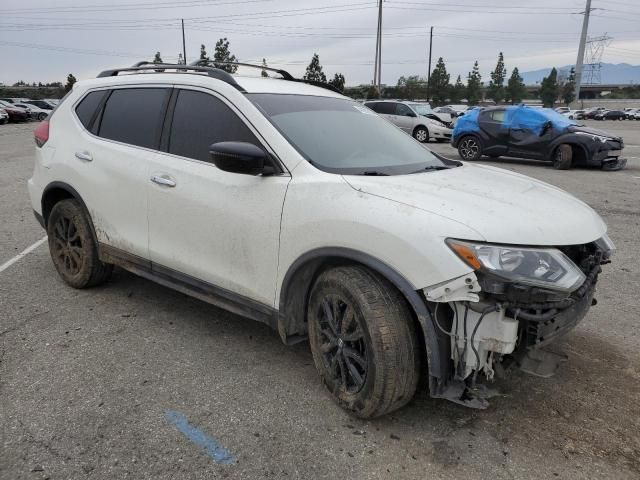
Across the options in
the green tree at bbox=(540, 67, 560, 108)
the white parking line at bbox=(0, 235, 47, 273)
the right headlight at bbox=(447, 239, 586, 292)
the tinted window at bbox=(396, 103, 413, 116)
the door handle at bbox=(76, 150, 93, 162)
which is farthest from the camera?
the green tree at bbox=(540, 67, 560, 108)

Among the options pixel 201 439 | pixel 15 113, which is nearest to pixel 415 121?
pixel 201 439

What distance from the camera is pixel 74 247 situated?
460 cm

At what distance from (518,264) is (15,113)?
41869 millimetres

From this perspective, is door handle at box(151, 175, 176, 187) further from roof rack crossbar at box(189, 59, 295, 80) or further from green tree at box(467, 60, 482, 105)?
green tree at box(467, 60, 482, 105)

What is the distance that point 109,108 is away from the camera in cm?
428

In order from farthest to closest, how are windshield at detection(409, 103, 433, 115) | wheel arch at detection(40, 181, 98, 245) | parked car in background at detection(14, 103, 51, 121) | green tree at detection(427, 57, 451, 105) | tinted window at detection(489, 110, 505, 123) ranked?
green tree at detection(427, 57, 451, 105) < parked car in background at detection(14, 103, 51, 121) < windshield at detection(409, 103, 433, 115) < tinted window at detection(489, 110, 505, 123) < wheel arch at detection(40, 181, 98, 245)

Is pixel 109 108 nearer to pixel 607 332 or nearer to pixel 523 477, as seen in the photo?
pixel 523 477

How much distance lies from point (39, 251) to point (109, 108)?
2492mm

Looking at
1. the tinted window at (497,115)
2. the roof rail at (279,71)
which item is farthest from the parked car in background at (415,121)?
the roof rail at (279,71)

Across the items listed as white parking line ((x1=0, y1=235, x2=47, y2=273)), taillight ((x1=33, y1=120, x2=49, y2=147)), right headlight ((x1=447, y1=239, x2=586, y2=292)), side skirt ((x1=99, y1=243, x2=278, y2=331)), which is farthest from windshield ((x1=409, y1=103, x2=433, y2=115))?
right headlight ((x1=447, y1=239, x2=586, y2=292))

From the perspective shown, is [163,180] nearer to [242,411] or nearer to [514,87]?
[242,411]

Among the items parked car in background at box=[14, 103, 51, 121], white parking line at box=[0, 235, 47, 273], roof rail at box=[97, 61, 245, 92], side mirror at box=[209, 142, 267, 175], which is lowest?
parked car in background at box=[14, 103, 51, 121]

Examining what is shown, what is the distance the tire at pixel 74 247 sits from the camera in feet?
14.5

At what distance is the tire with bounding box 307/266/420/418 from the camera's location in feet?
8.41
